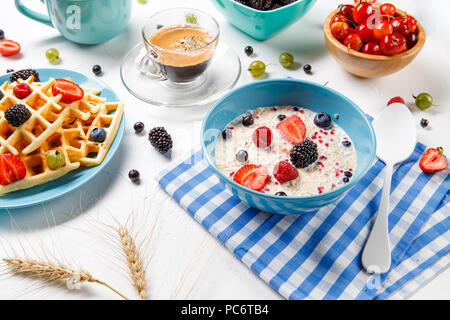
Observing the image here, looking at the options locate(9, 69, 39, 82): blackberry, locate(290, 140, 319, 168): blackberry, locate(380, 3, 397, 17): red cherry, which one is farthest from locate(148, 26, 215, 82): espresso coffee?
locate(380, 3, 397, 17): red cherry

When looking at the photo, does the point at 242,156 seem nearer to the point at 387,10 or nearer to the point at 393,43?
the point at 393,43

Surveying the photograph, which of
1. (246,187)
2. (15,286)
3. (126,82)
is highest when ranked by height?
(246,187)

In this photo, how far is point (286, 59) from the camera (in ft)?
5.83

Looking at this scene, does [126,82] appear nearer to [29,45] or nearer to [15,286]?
[29,45]

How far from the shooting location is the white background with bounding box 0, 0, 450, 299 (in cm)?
118

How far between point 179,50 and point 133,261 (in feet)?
2.65

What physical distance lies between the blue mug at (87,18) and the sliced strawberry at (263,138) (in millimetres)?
876

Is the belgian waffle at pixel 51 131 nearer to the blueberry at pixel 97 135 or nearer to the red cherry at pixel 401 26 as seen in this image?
the blueberry at pixel 97 135

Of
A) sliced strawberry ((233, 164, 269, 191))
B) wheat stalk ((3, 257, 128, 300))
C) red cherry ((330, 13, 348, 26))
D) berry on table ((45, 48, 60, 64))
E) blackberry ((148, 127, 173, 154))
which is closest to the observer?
wheat stalk ((3, 257, 128, 300))

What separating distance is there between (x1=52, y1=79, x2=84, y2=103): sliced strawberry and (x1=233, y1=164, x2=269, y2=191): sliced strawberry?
615 millimetres

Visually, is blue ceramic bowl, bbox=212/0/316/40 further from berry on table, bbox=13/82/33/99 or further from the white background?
berry on table, bbox=13/82/33/99

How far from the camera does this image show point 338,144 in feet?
4.52
